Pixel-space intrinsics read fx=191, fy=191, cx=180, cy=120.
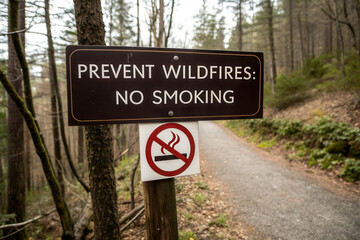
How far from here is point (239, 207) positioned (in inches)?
171

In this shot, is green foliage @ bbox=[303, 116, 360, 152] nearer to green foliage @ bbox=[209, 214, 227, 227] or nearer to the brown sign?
green foliage @ bbox=[209, 214, 227, 227]

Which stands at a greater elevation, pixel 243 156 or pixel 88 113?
pixel 88 113

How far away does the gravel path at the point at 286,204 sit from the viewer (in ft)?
11.3

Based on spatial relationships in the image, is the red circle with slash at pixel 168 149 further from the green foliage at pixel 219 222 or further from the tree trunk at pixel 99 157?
the green foliage at pixel 219 222

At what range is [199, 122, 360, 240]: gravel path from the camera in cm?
343

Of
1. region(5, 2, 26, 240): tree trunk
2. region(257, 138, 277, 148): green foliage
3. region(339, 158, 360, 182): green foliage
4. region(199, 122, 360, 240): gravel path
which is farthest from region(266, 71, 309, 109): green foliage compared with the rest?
region(5, 2, 26, 240): tree trunk

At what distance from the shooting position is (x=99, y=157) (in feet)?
5.74

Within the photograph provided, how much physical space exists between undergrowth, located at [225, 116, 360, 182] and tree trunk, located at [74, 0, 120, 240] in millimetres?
6306

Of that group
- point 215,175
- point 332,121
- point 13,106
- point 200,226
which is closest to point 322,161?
point 332,121

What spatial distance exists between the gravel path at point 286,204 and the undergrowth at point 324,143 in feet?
A: 3.78

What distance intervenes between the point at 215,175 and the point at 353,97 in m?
7.10

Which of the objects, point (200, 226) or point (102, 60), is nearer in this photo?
point (102, 60)

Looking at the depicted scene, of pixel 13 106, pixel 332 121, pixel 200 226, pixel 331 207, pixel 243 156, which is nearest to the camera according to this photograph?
pixel 200 226

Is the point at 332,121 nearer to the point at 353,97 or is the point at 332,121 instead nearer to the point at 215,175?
the point at 353,97
